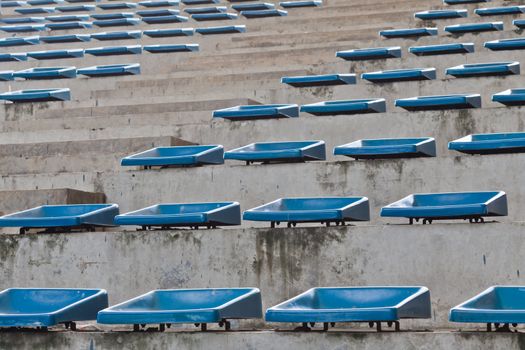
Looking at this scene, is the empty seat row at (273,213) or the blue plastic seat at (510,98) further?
the blue plastic seat at (510,98)

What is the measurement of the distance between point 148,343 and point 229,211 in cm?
106

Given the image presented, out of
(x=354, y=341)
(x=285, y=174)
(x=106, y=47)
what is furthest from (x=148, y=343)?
(x=106, y=47)

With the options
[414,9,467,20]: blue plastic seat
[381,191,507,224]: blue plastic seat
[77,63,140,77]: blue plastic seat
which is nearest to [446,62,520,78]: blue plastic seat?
[381,191,507,224]: blue plastic seat

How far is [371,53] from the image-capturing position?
8016 millimetres

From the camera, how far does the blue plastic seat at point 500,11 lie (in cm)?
931

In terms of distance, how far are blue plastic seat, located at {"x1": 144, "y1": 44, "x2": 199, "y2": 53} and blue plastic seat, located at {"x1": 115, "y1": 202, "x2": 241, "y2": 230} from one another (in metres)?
5.07

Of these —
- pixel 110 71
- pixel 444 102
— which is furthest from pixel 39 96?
pixel 444 102

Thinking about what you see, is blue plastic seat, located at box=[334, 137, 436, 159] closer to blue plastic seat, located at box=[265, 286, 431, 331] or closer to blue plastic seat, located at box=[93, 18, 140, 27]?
blue plastic seat, located at box=[265, 286, 431, 331]

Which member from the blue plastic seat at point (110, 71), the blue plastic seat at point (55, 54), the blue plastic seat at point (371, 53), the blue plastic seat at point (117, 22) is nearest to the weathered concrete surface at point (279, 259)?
the blue plastic seat at point (371, 53)

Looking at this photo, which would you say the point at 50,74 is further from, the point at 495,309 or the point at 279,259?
the point at 495,309

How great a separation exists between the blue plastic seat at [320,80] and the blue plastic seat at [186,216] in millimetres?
2622

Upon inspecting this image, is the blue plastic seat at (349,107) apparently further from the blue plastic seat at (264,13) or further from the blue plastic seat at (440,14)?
the blue plastic seat at (264,13)

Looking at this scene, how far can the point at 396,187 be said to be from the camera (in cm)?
517

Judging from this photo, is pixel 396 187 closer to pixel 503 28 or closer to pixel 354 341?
pixel 354 341
